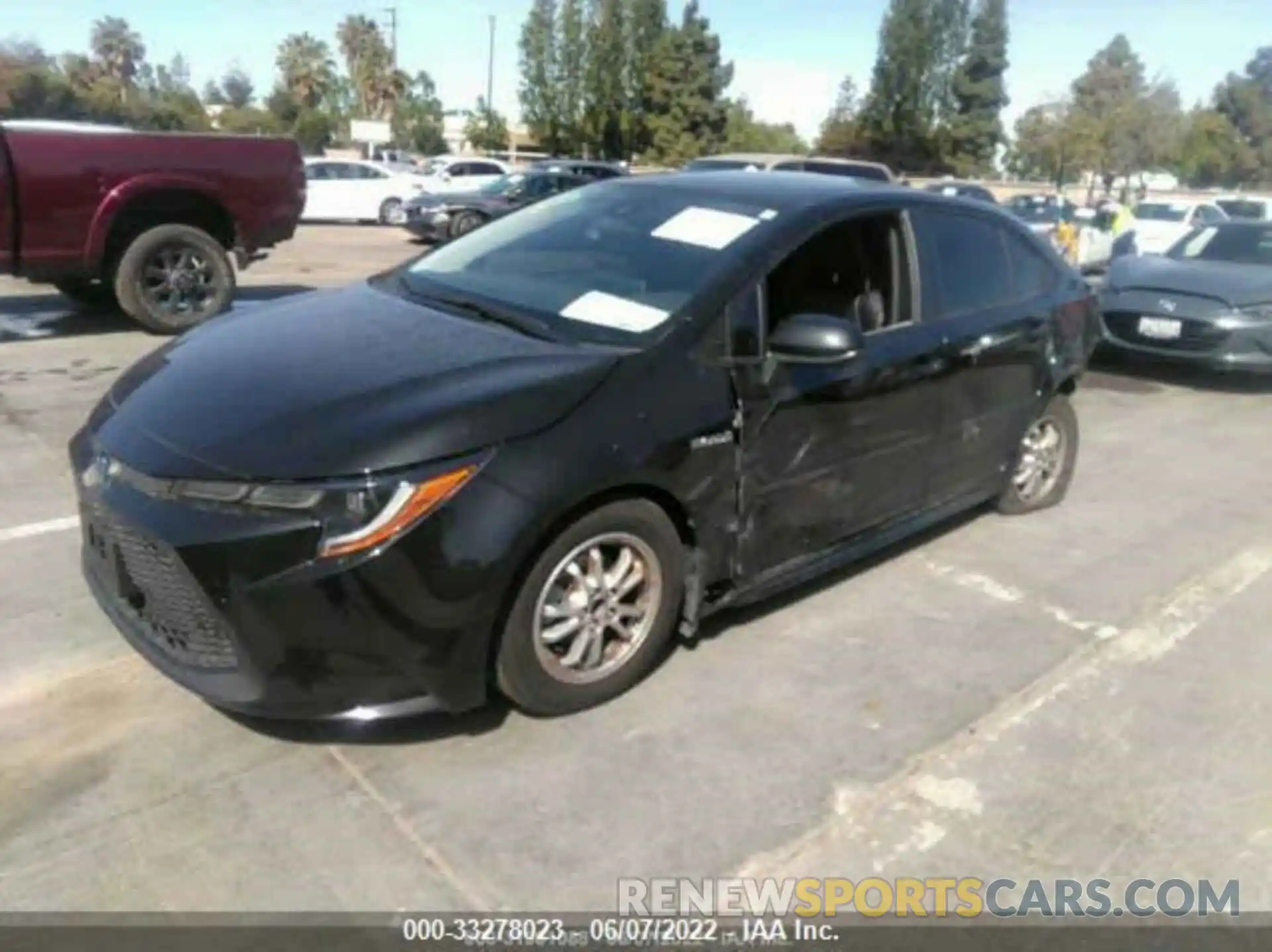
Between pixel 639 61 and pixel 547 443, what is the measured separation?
167ft

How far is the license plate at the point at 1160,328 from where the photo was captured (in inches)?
324

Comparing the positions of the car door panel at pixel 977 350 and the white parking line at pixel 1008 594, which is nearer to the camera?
the white parking line at pixel 1008 594

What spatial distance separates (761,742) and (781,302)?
1.42 metres

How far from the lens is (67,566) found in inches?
151

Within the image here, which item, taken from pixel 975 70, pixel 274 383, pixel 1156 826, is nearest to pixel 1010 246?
pixel 1156 826

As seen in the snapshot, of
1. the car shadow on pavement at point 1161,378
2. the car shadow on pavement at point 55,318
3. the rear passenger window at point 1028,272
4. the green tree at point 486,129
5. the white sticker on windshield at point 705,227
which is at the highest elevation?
the green tree at point 486,129

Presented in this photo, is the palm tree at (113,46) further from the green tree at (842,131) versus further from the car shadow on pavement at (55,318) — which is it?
the car shadow on pavement at (55,318)

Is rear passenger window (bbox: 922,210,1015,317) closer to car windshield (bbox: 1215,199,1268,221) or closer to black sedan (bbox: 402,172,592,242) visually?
black sedan (bbox: 402,172,592,242)

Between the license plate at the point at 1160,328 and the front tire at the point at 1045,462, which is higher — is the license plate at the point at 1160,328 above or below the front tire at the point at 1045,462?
above

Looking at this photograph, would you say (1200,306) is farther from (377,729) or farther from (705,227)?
(377,729)

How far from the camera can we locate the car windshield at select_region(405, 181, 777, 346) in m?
3.18

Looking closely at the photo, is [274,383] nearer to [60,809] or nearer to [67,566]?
[60,809]

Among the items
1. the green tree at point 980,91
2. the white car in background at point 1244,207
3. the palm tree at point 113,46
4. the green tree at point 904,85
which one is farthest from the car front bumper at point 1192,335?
the palm tree at point 113,46

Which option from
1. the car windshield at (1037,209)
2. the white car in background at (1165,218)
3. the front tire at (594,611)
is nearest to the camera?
the front tire at (594,611)
